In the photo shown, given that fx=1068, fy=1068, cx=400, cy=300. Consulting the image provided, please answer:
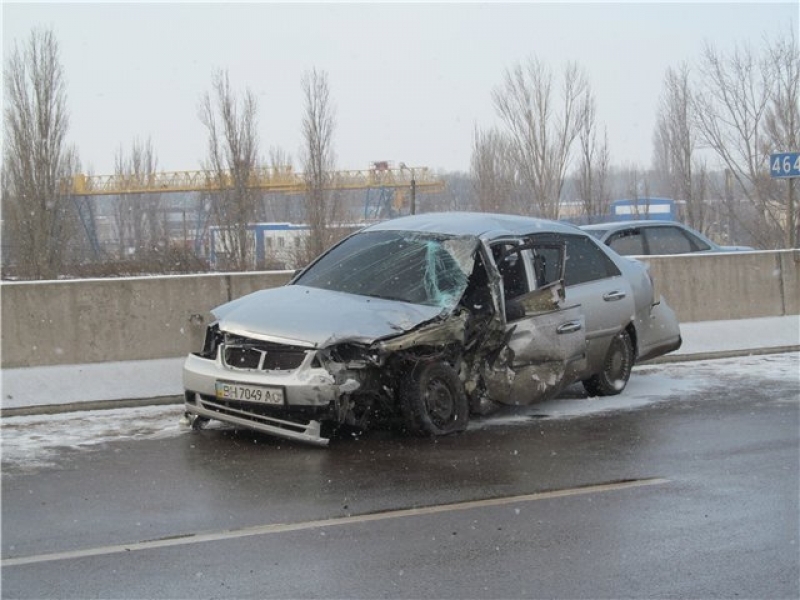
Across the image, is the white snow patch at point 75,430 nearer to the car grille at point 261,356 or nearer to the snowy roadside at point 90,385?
the snowy roadside at point 90,385

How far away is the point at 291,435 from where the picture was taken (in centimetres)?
786

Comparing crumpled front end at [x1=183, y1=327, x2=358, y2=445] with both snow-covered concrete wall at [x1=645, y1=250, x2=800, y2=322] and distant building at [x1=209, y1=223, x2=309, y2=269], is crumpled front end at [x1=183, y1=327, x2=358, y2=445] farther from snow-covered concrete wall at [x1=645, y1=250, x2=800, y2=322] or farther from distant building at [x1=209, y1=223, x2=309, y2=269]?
distant building at [x1=209, y1=223, x2=309, y2=269]

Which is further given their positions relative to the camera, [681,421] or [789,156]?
[789,156]

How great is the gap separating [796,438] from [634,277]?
104 inches

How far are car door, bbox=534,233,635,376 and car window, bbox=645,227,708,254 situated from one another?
600cm

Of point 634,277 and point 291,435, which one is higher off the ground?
point 634,277

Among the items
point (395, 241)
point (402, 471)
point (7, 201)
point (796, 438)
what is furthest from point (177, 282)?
point (7, 201)

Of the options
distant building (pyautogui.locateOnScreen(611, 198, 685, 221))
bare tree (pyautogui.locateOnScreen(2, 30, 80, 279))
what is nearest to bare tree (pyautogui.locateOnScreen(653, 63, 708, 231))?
distant building (pyautogui.locateOnScreen(611, 198, 685, 221))

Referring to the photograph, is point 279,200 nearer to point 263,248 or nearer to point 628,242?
point 263,248

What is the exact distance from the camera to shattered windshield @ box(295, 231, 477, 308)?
8.77 m

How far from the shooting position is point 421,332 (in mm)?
8266

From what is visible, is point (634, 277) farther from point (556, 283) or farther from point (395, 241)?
point (395, 241)

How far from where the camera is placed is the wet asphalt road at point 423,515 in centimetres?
493

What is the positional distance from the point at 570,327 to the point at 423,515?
357cm
